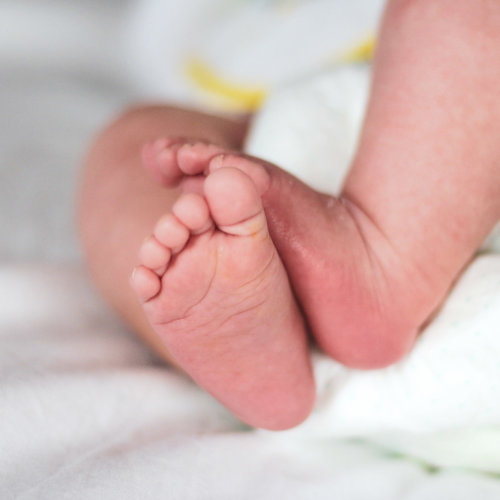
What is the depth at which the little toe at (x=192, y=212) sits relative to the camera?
0.45 metres

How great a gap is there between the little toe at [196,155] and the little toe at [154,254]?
0.08 metres

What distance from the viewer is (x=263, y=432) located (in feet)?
2.00

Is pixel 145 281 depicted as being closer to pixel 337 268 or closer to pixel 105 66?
pixel 337 268

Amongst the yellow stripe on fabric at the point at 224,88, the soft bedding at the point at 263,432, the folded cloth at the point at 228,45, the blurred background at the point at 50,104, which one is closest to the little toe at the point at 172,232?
the soft bedding at the point at 263,432

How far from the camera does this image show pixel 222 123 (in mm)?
883

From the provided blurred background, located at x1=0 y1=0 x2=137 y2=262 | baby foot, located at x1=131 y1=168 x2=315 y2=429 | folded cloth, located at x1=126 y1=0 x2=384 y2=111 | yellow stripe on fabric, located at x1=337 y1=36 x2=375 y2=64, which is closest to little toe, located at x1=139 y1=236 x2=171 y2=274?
baby foot, located at x1=131 y1=168 x2=315 y2=429

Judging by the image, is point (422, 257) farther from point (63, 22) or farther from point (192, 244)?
point (63, 22)

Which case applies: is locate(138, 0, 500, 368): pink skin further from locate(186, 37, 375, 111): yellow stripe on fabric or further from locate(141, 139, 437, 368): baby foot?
locate(186, 37, 375, 111): yellow stripe on fabric

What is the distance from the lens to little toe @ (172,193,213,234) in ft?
1.46

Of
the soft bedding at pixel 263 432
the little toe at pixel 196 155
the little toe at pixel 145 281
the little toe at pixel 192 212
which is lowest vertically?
the soft bedding at pixel 263 432

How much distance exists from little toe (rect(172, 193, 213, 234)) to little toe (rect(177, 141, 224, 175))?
60mm

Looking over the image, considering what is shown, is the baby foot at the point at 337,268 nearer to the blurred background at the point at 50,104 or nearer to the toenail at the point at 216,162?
the toenail at the point at 216,162

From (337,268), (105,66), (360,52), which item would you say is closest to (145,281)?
(337,268)

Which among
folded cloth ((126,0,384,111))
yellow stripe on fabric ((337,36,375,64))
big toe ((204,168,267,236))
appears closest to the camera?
big toe ((204,168,267,236))
